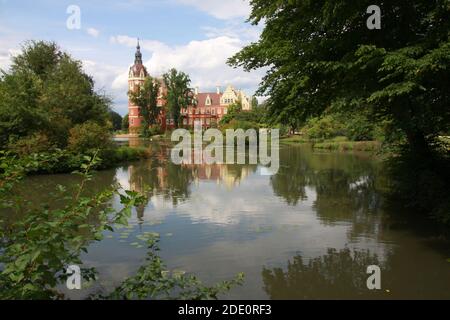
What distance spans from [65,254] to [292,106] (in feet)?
31.6

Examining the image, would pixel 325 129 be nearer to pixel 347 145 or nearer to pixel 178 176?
pixel 347 145

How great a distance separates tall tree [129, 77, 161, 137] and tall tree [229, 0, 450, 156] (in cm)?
7224

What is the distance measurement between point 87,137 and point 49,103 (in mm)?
3754

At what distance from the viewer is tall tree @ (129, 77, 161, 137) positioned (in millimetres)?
83312

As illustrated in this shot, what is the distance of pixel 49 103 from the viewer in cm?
2673

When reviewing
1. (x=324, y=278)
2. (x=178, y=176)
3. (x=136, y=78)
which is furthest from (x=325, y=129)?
(x=136, y=78)

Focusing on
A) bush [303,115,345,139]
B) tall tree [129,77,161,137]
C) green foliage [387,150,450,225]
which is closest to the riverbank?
bush [303,115,345,139]

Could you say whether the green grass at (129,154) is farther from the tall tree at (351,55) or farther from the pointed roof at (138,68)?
the pointed roof at (138,68)

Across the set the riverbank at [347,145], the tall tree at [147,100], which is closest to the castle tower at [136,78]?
the tall tree at [147,100]

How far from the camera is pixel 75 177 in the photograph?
2175 centimetres

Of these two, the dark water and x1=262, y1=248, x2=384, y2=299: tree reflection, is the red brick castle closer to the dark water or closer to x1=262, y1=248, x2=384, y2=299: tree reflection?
the dark water

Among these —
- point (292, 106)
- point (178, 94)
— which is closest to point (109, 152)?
point (292, 106)

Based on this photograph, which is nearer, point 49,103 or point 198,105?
point 49,103
